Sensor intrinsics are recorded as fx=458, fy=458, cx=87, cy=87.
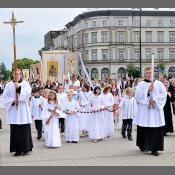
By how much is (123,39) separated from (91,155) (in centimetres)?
9198

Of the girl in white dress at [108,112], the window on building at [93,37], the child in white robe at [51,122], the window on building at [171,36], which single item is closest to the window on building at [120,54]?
the window on building at [93,37]

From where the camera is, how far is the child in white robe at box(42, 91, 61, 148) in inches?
472

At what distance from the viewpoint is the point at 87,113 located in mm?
14445

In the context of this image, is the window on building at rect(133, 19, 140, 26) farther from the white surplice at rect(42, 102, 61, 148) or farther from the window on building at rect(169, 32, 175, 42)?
the white surplice at rect(42, 102, 61, 148)

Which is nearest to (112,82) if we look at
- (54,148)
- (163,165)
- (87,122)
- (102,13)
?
(87,122)

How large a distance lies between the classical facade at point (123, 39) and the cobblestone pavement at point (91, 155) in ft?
282

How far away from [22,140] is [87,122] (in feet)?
12.4

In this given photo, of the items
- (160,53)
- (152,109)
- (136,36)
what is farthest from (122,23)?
(152,109)

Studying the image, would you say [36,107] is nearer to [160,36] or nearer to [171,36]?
[160,36]

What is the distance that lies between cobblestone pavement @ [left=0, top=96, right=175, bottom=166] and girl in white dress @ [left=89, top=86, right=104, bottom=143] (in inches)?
16.7

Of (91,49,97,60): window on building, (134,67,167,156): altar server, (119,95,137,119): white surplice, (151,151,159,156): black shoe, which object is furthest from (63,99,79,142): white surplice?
(91,49,97,60): window on building

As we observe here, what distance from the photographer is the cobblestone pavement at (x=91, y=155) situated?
966cm

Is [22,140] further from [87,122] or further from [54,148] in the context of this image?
[87,122]

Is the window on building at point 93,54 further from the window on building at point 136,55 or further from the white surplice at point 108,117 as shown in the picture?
the white surplice at point 108,117
